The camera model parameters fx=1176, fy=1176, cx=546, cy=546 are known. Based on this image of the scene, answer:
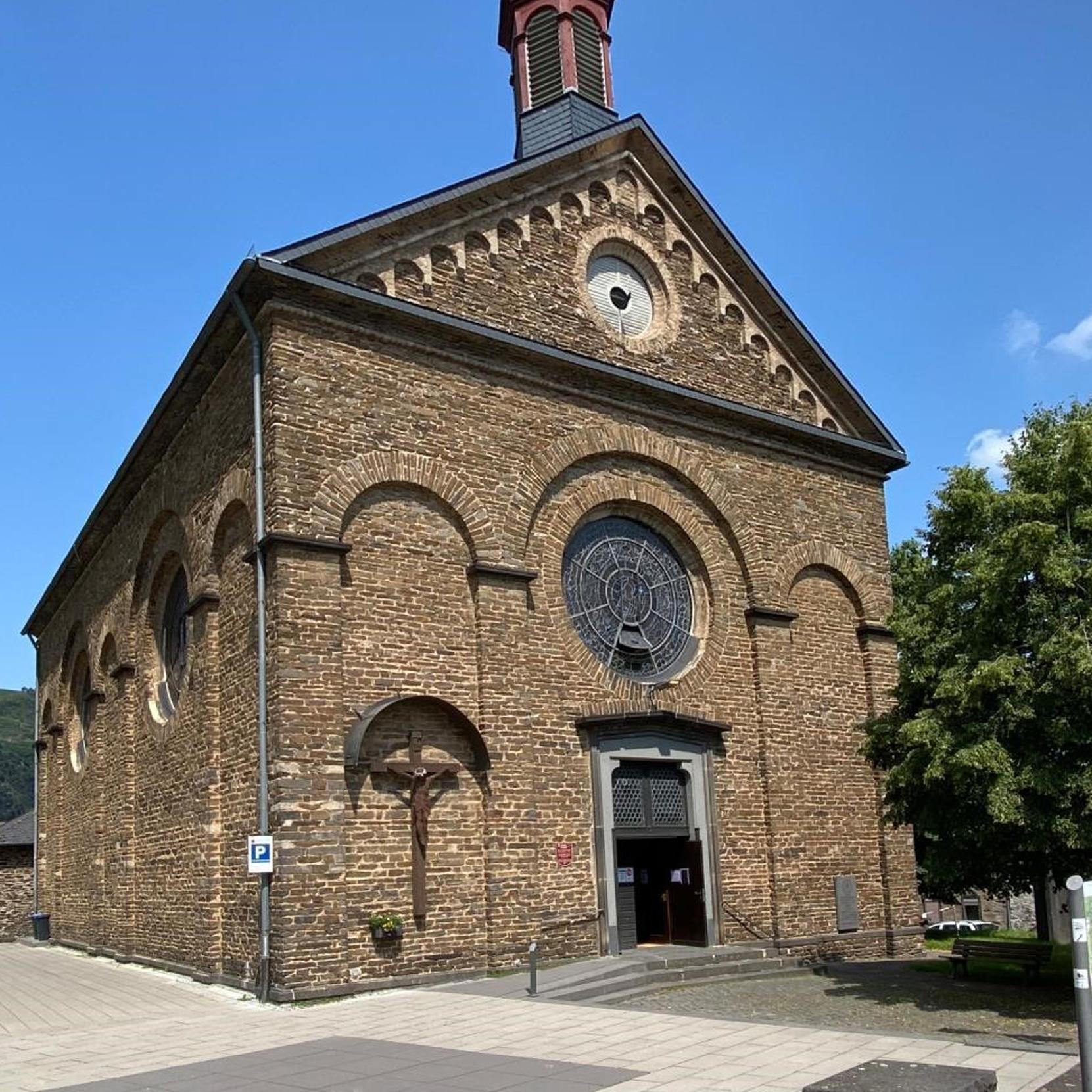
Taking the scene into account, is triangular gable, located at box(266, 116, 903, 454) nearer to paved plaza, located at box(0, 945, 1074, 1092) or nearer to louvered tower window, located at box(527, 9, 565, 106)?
louvered tower window, located at box(527, 9, 565, 106)

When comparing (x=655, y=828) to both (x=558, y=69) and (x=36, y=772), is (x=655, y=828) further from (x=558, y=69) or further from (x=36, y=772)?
(x=36, y=772)

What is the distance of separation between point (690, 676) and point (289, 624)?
21.5ft

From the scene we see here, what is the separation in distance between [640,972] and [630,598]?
5.54m

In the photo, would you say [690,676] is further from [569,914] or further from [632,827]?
[569,914]

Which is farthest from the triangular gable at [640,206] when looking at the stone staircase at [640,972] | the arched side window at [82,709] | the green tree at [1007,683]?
the arched side window at [82,709]

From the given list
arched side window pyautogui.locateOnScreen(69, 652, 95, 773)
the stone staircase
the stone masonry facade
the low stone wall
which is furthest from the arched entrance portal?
the low stone wall

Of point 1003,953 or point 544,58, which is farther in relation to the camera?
point 544,58

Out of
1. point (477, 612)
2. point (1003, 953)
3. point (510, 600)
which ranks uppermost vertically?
point (510, 600)

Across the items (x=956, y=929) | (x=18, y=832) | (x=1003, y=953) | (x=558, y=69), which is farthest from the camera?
(x=956, y=929)

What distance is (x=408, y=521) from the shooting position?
1527 centimetres

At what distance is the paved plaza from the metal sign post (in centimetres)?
131

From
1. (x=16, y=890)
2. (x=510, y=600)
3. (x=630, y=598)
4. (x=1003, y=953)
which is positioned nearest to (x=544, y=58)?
(x=630, y=598)

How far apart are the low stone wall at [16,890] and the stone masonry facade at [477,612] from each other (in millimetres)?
11340

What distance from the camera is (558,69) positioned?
855 inches
